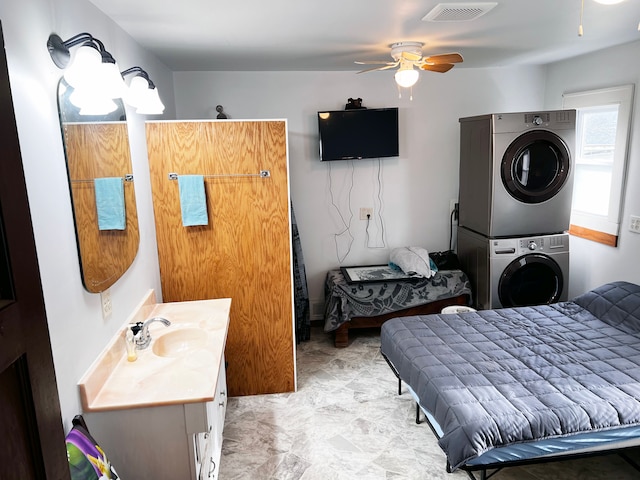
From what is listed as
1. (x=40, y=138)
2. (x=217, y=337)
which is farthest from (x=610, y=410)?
(x=40, y=138)

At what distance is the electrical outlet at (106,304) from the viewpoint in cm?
201

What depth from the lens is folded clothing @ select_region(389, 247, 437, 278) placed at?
3.99 metres

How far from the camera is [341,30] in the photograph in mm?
2637

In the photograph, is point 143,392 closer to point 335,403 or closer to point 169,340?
point 169,340

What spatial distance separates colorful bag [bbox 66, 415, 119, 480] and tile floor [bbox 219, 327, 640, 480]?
3.44 ft

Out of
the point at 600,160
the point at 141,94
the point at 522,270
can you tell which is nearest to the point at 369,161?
the point at 522,270

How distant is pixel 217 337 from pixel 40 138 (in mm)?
1238

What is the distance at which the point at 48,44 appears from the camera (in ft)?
5.30

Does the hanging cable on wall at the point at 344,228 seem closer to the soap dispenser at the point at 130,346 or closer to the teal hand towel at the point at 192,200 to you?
the teal hand towel at the point at 192,200

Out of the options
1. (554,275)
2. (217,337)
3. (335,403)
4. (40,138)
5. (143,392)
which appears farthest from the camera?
(554,275)

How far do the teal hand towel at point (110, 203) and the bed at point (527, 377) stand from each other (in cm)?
178

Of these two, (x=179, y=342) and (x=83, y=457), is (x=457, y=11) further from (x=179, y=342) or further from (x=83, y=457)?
(x=83, y=457)

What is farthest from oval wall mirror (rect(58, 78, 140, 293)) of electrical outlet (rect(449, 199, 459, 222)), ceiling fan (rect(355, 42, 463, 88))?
electrical outlet (rect(449, 199, 459, 222))

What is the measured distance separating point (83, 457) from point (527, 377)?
2083 millimetres
